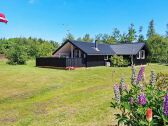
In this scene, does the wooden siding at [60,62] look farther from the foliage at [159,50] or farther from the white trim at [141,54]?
the foliage at [159,50]

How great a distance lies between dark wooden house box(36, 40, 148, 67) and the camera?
38156 mm

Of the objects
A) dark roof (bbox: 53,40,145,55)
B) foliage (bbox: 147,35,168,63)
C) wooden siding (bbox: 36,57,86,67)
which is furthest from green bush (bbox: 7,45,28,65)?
foliage (bbox: 147,35,168,63)

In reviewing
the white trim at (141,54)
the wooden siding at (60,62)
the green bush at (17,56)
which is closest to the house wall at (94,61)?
the wooden siding at (60,62)

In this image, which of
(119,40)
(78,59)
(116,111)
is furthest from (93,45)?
(119,40)

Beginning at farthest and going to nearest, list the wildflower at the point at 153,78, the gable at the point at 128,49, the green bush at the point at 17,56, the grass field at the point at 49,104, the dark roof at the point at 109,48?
the gable at the point at 128,49
the green bush at the point at 17,56
the dark roof at the point at 109,48
the grass field at the point at 49,104
the wildflower at the point at 153,78

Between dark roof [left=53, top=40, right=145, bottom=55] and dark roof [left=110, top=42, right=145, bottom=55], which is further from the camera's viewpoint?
dark roof [left=110, top=42, right=145, bottom=55]

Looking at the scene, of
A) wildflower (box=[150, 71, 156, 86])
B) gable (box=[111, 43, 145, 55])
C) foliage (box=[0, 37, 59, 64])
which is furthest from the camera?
gable (box=[111, 43, 145, 55])

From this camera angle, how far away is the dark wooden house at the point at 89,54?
38156 mm

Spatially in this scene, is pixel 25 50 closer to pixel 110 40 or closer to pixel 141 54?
pixel 141 54

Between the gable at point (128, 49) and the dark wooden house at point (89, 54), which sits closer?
the dark wooden house at point (89, 54)

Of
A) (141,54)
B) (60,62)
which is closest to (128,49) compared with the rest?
(141,54)

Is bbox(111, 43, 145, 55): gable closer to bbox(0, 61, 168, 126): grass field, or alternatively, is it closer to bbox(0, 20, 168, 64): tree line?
Answer: bbox(0, 20, 168, 64): tree line

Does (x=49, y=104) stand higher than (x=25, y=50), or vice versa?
(x=25, y=50)

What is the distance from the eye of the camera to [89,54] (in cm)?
3928
